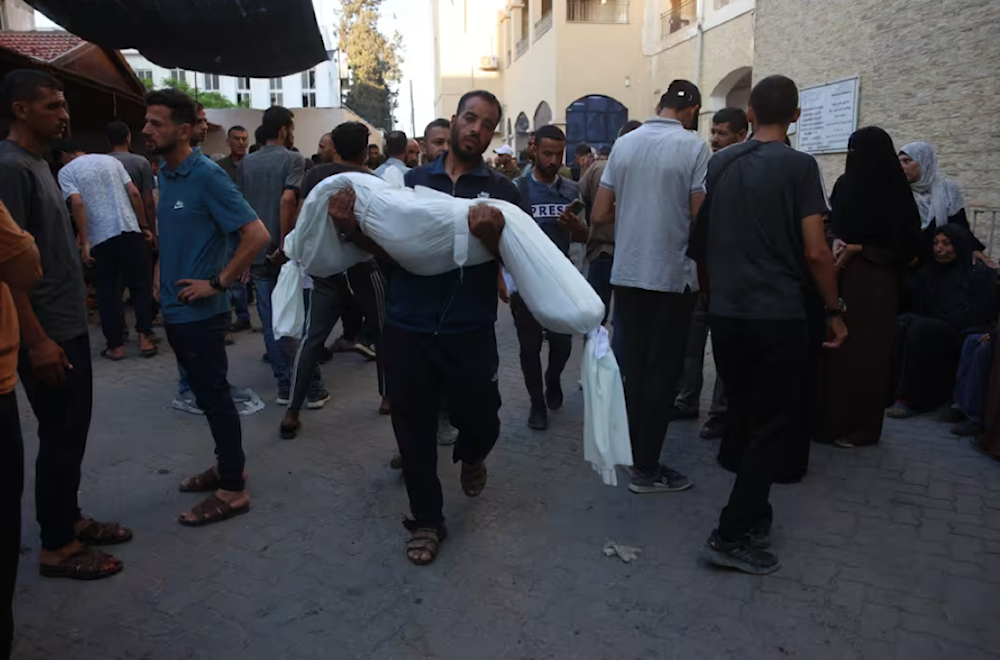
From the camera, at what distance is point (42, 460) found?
317 cm

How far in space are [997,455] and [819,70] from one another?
6.95m

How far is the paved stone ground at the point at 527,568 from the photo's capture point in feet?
9.24

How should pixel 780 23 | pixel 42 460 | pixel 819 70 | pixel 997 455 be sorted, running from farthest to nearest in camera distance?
pixel 780 23, pixel 819 70, pixel 997 455, pixel 42 460

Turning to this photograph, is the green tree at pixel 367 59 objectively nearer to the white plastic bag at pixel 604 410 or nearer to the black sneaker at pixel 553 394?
the black sneaker at pixel 553 394

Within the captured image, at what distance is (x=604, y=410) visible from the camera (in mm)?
2910

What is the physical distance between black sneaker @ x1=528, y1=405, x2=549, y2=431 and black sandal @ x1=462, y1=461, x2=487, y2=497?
4.97 feet

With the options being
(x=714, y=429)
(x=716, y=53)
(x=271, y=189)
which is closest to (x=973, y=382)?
(x=714, y=429)

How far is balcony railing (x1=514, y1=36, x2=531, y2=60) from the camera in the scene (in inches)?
1050

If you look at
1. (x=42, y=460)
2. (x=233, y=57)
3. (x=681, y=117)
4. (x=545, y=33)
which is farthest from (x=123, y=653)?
(x=545, y=33)

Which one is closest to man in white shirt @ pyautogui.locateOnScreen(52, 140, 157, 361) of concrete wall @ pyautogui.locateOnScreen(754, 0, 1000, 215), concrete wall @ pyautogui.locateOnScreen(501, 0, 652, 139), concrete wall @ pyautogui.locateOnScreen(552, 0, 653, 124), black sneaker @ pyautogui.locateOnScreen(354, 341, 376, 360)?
black sneaker @ pyautogui.locateOnScreen(354, 341, 376, 360)

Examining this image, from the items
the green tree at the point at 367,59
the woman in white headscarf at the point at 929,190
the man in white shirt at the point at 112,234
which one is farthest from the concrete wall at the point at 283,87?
the woman in white headscarf at the point at 929,190

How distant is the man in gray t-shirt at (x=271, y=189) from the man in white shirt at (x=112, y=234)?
1473mm

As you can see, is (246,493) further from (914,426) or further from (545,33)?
(545,33)

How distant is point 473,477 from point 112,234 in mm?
4963
